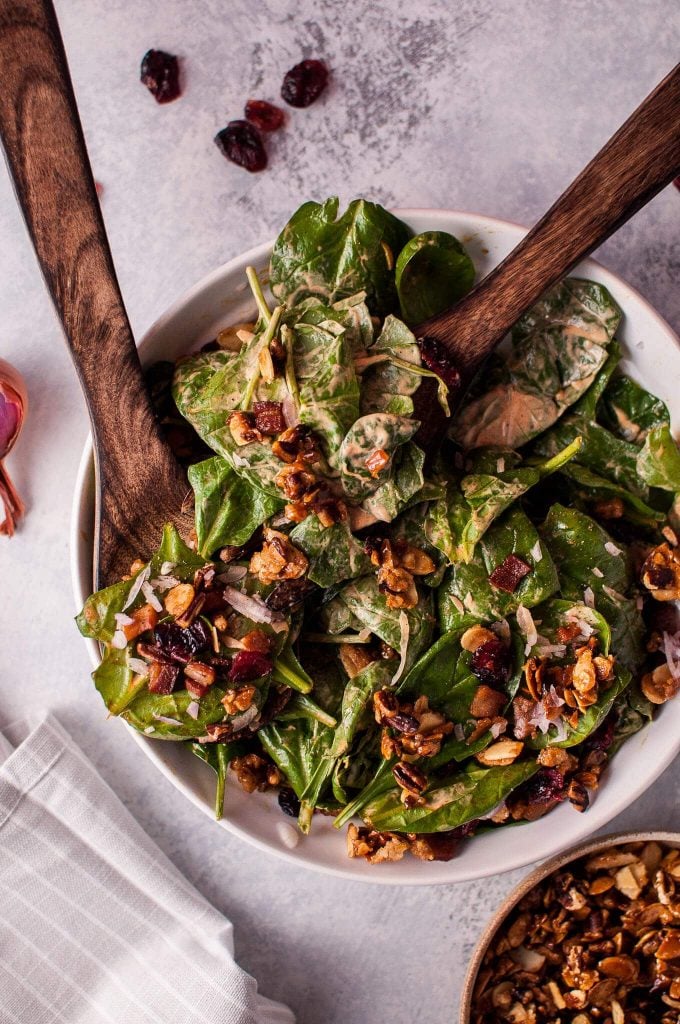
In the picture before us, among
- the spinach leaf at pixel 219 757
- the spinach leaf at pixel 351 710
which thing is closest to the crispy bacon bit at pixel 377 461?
the spinach leaf at pixel 351 710

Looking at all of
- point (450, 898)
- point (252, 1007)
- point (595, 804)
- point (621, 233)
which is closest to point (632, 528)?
point (595, 804)

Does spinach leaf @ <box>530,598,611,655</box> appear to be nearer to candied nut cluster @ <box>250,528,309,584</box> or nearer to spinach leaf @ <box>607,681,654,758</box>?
spinach leaf @ <box>607,681,654,758</box>

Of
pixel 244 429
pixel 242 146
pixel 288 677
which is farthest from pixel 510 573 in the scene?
pixel 242 146

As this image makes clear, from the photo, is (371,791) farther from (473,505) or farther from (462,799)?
(473,505)

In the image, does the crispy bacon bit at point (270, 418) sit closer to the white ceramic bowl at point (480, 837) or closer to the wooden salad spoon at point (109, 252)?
the wooden salad spoon at point (109, 252)

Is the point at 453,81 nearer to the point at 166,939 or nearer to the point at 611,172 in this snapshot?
the point at 611,172

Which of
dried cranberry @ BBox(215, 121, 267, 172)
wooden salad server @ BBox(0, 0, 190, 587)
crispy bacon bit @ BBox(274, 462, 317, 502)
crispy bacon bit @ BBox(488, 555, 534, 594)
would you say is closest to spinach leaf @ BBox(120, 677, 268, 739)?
wooden salad server @ BBox(0, 0, 190, 587)
